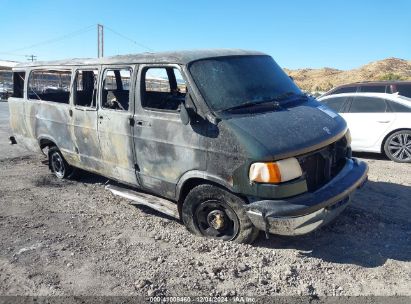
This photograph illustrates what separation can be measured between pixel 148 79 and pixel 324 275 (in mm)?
3028

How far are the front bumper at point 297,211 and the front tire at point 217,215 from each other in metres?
0.23

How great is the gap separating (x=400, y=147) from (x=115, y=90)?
595cm

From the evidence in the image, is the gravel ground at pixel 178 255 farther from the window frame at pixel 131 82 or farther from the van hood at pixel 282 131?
the window frame at pixel 131 82

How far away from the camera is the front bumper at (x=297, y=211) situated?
358cm

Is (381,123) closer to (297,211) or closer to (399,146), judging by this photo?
(399,146)

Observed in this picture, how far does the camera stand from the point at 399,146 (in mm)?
8109

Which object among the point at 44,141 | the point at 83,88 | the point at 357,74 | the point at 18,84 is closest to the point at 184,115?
the point at 83,88

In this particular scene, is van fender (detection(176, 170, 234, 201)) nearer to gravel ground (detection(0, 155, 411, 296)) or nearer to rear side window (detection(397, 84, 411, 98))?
gravel ground (detection(0, 155, 411, 296))

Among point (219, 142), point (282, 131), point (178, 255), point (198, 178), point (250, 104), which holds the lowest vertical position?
point (178, 255)

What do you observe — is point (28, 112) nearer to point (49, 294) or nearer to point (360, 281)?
point (49, 294)

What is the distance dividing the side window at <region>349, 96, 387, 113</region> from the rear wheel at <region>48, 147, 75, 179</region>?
6.11 m

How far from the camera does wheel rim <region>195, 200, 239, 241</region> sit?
4.07 meters

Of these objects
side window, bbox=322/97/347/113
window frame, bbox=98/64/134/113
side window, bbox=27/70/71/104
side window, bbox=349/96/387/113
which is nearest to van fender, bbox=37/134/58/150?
side window, bbox=27/70/71/104

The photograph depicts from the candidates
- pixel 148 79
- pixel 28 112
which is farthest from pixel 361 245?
pixel 28 112
